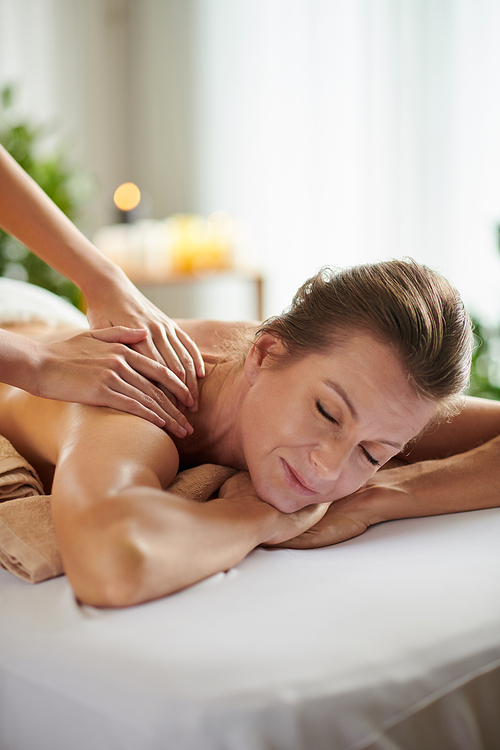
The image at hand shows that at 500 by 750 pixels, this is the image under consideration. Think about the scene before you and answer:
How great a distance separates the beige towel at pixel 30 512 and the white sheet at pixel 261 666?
0.03 meters

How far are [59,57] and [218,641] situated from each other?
5123mm

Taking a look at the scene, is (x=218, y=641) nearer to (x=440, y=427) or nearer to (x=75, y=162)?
(x=440, y=427)

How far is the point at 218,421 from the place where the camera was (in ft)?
4.37

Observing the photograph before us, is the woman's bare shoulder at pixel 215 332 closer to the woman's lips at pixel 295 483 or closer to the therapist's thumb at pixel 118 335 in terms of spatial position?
the therapist's thumb at pixel 118 335

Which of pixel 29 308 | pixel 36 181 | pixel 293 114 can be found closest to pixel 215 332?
pixel 29 308

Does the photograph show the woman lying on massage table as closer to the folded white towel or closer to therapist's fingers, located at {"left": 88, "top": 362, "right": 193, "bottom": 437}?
therapist's fingers, located at {"left": 88, "top": 362, "right": 193, "bottom": 437}

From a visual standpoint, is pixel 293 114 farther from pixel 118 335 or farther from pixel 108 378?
pixel 108 378

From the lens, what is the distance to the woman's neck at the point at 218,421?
51.3 inches

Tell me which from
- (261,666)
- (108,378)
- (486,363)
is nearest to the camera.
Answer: (261,666)

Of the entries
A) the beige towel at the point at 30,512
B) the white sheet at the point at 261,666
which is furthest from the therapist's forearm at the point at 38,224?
the white sheet at the point at 261,666

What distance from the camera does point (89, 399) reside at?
1.16 metres

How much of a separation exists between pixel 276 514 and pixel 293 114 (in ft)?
12.6

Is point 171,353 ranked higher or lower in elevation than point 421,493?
higher

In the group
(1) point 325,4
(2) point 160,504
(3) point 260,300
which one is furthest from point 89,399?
(1) point 325,4
